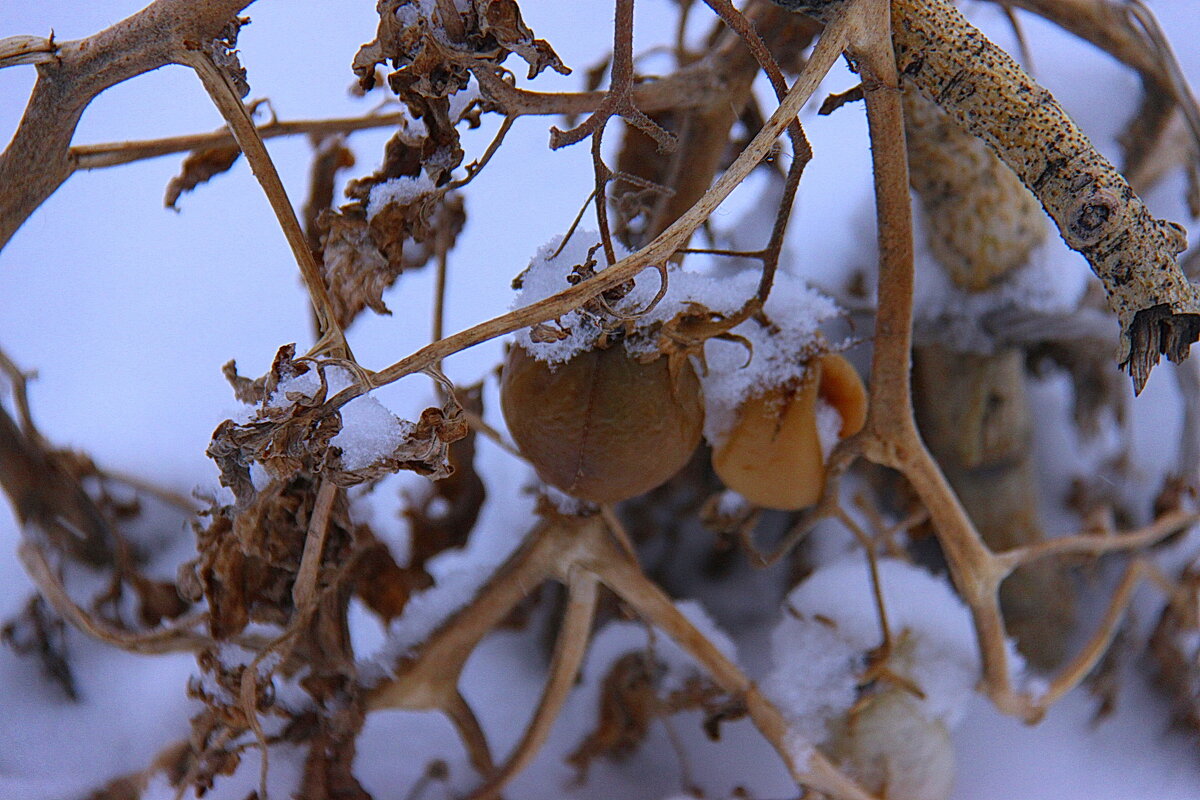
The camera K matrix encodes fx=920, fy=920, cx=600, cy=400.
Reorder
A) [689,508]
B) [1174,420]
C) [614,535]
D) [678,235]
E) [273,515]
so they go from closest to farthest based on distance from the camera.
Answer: [678,235]
[273,515]
[614,535]
[689,508]
[1174,420]

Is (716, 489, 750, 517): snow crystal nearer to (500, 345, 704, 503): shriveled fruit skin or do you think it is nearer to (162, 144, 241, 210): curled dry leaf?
(500, 345, 704, 503): shriveled fruit skin

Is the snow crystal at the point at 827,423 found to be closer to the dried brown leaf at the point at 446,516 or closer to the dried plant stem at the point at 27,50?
the dried brown leaf at the point at 446,516

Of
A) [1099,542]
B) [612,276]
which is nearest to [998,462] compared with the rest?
[1099,542]

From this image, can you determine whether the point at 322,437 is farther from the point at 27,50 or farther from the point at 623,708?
the point at 623,708

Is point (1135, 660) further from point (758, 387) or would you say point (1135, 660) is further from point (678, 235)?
point (678, 235)

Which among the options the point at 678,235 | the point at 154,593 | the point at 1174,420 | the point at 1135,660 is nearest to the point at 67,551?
the point at 154,593

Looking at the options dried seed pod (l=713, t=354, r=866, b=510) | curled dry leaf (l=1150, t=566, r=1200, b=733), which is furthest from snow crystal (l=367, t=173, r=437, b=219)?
curled dry leaf (l=1150, t=566, r=1200, b=733)

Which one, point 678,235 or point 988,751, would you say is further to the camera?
point 988,751
